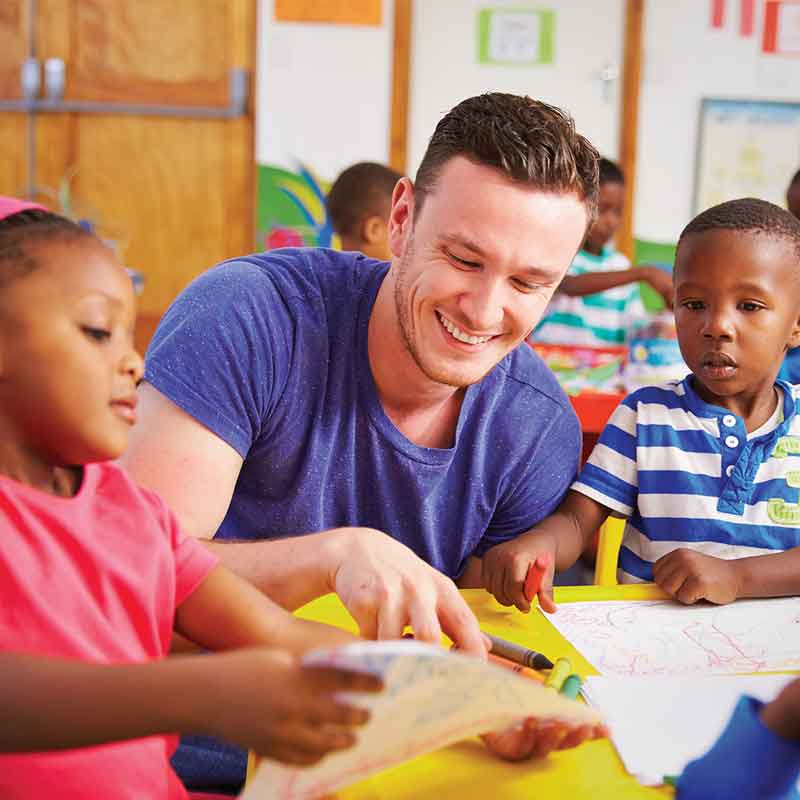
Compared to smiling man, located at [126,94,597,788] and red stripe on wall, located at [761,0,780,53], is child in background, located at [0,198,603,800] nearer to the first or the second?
smiling man, located at [126,94,597,788]

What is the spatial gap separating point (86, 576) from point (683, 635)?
2.11 feet

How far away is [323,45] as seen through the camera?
169 inches

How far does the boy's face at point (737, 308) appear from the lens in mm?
1353

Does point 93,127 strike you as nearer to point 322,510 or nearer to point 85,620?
point 322,510

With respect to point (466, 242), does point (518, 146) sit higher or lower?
higher

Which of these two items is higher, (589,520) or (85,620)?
(85,620)

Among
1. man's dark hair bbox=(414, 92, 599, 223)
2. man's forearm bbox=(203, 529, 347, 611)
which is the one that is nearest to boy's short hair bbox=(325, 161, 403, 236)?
man's dark hair bbox=(414, 92, 599, 223)

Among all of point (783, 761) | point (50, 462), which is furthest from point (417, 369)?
point (783, 761)

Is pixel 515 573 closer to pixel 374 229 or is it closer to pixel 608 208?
pixel 374 229

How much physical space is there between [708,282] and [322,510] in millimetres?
591

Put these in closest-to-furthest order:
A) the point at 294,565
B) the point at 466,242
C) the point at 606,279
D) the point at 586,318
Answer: the point at 294,565 → the point at 466,242 → the point at 606,279 → the point at 586,318

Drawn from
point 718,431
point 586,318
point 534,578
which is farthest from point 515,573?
point 586,318

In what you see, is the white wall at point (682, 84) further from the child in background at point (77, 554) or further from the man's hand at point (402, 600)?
the child in background at point (77, 554)

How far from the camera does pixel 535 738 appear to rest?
2.47ft
